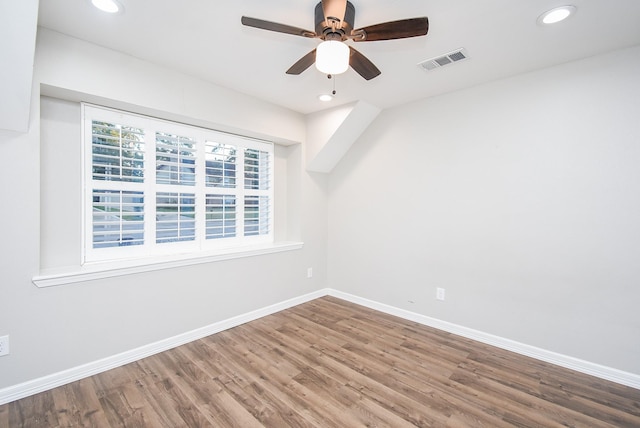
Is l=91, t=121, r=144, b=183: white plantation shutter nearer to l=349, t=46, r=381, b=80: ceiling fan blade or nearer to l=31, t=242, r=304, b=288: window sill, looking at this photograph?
l=31, t=242, r=304, b=288: window sill

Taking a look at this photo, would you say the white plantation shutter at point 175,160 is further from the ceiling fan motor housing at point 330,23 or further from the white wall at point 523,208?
the white wall at point 523,208

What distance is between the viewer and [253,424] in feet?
5.84

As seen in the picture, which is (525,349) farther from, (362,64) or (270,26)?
(270,26)

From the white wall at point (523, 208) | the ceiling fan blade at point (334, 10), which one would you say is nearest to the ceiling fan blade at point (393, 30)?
the ceiling fan blade at point (334, 10)

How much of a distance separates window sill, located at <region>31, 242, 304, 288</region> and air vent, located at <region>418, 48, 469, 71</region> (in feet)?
8.32

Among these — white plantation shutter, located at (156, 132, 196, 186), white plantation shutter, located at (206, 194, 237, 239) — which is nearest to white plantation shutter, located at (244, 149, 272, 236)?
white plantation shutter, located at (206, 194, 237, 239)

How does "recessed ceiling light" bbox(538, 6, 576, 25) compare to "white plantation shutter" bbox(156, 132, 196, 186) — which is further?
"white plantation shutter" bbox(156, 132, 196, 186)

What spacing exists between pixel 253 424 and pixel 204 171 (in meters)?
2.39

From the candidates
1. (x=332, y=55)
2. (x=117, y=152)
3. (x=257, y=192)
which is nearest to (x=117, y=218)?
(x=117, y=152)

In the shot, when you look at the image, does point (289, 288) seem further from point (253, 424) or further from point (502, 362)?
point (502, 362)

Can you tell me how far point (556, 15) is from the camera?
5.98ft

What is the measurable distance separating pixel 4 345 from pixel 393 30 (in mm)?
3228

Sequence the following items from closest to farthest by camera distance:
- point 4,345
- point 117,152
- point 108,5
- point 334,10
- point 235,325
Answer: point 334,10
point 108,5
point 4,345
point 117,152
point 235,325

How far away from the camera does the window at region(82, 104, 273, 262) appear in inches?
97.4
